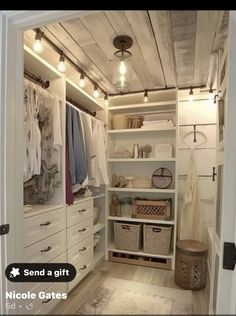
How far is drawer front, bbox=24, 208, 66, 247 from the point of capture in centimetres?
105

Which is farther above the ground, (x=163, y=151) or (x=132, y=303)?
(x=163, y=151)

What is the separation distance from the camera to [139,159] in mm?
2184

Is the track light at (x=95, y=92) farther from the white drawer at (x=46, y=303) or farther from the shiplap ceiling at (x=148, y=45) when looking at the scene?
the white drawer at (x=46, y=303)

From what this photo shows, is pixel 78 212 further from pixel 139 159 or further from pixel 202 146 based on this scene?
pixel 202 146

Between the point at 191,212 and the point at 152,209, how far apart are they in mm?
367

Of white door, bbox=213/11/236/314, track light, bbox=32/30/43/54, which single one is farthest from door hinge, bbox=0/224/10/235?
track light, bbox=32/30/43/54

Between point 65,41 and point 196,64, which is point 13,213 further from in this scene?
point 196,64

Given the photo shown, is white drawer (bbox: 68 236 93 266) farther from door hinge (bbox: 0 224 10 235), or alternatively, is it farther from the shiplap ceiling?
the shiplap ceiling

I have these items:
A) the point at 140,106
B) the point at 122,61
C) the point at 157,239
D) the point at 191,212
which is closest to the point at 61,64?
the point at 122,61

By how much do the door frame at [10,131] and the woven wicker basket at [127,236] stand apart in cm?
155

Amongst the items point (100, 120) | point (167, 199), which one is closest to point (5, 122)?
point (100, 120)

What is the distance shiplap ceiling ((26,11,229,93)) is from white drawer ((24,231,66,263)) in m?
0.89

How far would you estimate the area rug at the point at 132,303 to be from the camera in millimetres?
483
